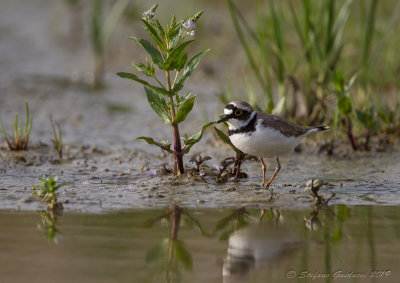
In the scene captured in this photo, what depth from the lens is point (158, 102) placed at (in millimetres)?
5988

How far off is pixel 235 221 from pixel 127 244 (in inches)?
38.5

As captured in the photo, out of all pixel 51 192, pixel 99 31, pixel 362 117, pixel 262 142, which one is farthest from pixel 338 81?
pixel 99 31

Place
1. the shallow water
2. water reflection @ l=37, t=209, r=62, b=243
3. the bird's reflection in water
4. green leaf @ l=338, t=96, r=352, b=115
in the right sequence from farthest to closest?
green leaf @ l=338, t=96, r=352, b=115 → water reflection @ l=37, t=209, r=62, b=243 → the bird's reflection in water → the shallow water

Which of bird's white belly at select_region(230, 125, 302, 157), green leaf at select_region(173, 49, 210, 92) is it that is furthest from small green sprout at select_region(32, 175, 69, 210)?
bird's white belly at select_region(230, 125, 302, 157)

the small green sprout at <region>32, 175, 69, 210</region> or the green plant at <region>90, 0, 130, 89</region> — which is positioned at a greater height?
the green plant at <region>90, 0, 130, 89</region>

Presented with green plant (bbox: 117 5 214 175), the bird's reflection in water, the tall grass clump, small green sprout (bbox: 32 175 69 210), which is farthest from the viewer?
the tall grass clump

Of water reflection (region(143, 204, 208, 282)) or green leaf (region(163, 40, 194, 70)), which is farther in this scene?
green leaf (region(163, 40, 194, 70))

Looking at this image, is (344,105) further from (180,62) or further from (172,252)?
(172,252)

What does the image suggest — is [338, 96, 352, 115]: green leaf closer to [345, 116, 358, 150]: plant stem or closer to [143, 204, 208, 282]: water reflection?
[345, 116, 358, 150]: plant stem

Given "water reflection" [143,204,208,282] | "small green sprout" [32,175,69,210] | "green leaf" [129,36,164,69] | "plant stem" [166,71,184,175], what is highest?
"green leaf" [129,36,164,69]

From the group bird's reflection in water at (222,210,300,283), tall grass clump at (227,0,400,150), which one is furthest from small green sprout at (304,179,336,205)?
tall grass clump at (227,0,400,150)

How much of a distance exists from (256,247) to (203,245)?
0.35 metres

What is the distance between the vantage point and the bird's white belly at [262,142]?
5844 mm

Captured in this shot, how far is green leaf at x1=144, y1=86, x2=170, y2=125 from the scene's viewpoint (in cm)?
596
